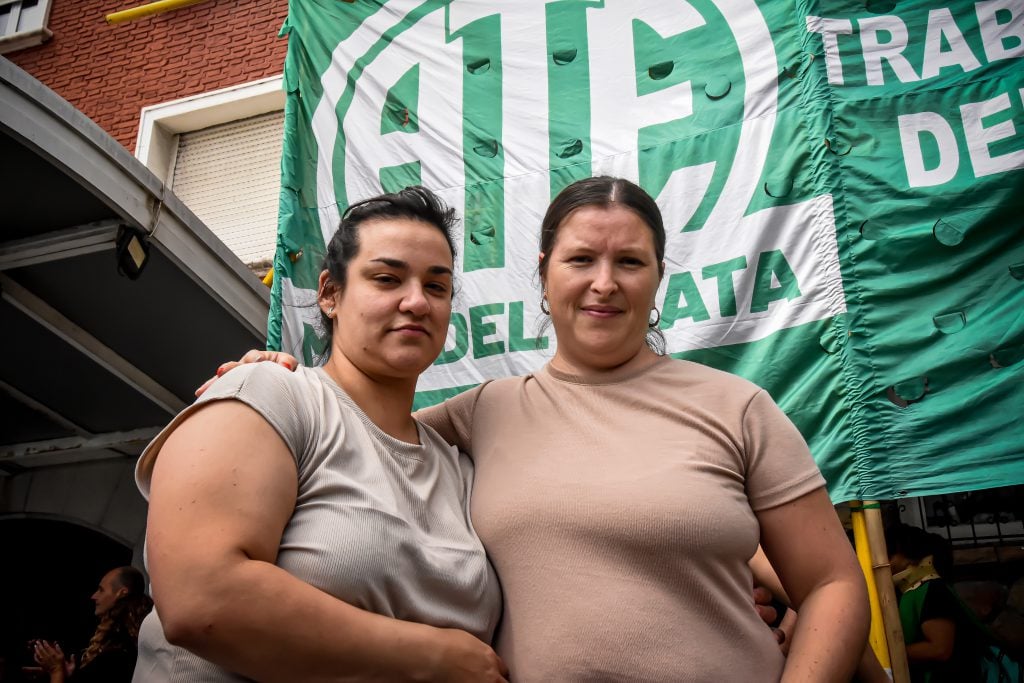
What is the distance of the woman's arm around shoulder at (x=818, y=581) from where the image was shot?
158 cm

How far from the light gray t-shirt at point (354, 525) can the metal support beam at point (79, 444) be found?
14.1ft

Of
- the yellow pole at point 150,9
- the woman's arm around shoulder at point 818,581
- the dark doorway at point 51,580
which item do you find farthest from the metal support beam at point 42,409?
the woman's arm around shoulder at point 818,581

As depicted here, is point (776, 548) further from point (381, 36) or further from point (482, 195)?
point (381, 36)

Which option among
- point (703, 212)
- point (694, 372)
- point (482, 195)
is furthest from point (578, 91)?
point (694, 372)

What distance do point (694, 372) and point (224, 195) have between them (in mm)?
6323

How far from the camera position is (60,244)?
4.08 metres

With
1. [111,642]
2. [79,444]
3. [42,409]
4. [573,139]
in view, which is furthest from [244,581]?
[79,444]

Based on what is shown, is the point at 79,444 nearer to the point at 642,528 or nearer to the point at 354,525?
the point at 354,525

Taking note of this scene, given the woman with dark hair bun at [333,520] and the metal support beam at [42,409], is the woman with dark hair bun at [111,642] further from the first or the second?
the woman with dark hair bun at [333,520]

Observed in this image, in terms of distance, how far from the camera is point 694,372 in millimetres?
1905

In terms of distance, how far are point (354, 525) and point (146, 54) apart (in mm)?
7963

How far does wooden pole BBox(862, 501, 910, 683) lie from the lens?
9.60 feet

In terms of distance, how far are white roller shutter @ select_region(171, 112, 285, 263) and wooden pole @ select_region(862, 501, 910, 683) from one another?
17.4 feet

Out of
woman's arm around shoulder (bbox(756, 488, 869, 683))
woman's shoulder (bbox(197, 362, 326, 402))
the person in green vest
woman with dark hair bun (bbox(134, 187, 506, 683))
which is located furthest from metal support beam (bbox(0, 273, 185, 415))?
the person in green vest
